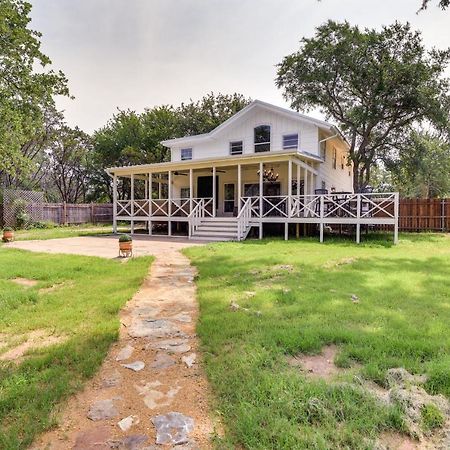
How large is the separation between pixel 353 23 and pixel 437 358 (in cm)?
1908

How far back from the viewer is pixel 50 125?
95.7ft

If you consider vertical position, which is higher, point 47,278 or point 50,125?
point 50,125

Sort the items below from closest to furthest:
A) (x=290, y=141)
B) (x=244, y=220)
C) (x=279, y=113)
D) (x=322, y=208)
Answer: (x=322, y=208) → (x=244, y=220) → (x=279, y=113) → (x=290, y=141)

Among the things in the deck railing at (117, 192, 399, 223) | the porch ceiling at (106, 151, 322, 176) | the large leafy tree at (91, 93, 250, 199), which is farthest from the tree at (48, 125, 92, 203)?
the deck railing at (117, 192, 399, 223)

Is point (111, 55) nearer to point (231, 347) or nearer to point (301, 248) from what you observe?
point (301, 248)

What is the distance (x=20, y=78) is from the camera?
478 inches

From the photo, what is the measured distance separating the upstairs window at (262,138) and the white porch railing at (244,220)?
4395 millimetres

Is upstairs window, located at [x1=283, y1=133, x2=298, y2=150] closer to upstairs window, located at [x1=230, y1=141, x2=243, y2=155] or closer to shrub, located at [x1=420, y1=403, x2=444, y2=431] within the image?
upstairs window, located at [x1=230, y1=141, x2=243, y2=155]

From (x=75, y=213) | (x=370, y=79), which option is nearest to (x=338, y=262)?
(x=370, y=79)

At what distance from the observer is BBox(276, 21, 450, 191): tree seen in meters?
16.7

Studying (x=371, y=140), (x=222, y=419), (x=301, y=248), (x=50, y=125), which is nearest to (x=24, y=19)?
(x=301, y=248)

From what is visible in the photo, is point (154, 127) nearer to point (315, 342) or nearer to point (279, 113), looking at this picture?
point (279, 113)

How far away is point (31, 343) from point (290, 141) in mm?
15580

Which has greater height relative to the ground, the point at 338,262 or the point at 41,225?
the point at 41,225
